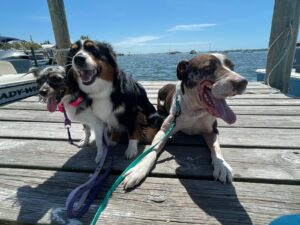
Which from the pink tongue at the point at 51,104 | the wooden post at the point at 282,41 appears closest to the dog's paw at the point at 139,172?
the pink tongue at the point at 51,104

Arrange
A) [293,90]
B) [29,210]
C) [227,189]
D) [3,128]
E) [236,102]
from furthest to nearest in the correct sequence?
[293,90] → [236,102] → [3,128] → [227,189] → [29,210]

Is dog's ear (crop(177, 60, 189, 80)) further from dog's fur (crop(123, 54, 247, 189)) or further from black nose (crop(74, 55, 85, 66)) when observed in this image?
black nose (crop(74, 55, 85, 66))

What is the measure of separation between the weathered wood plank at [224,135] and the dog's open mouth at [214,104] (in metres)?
0.50

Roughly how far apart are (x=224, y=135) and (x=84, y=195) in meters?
1.60

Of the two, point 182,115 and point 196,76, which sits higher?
point 196,76

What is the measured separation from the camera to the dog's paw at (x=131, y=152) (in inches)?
77.9

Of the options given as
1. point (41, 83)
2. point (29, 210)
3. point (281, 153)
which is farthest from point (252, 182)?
point (41, 83)

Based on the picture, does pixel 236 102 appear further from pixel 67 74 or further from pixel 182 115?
pixel 67 74

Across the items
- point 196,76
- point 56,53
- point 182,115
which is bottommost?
point 182,115

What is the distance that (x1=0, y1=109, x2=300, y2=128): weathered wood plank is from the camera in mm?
2588

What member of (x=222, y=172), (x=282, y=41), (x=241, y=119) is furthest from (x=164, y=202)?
(x=282, y=41)

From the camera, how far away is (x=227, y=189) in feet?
4.87

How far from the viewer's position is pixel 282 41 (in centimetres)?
409

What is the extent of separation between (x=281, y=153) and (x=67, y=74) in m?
2.06
